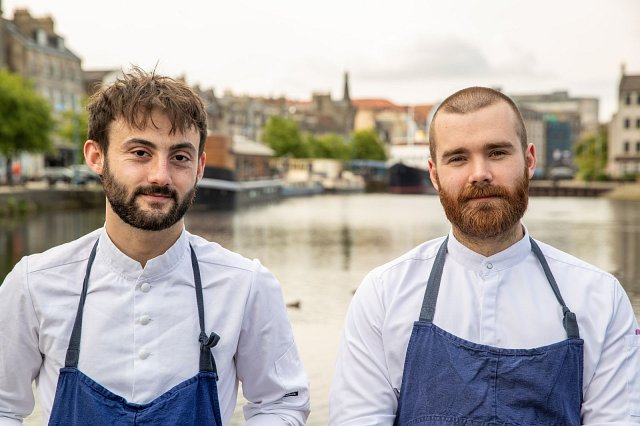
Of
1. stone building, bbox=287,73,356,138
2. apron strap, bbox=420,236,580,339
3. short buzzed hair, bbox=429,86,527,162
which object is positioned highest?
stone building, bbox=287,73,356,138

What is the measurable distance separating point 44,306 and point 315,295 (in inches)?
549

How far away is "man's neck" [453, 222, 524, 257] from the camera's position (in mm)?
3035

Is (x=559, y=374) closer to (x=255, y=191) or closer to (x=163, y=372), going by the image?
(x=163, y=372)

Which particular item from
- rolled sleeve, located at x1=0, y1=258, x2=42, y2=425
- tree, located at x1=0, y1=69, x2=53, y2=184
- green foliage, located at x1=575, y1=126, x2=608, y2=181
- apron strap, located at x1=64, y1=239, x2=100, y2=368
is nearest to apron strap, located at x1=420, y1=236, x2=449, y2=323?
apron strap, located at x1=64, y1=239, x2=100, y2=368

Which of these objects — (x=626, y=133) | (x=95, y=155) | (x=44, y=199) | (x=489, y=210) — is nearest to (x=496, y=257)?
(x=489, y=210)

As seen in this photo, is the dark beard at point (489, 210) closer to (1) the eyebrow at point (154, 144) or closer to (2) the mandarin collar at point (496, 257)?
(2) the mandarin collar at point (496, 257)

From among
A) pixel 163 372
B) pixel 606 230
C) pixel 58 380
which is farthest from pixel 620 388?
pixel 606 230

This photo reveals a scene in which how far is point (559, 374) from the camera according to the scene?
288 cm

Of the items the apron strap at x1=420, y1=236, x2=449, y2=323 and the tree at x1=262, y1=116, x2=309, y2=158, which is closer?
the apron strap at x1=420, y1=236, x2=449, y2=323

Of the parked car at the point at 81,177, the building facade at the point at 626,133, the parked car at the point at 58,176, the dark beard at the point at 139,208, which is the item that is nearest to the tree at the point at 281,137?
the building facade at the point at 626,133

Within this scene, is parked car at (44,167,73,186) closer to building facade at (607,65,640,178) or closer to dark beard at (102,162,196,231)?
dark beard at (102,162,196,231)

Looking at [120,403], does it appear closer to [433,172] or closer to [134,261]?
[134,261]

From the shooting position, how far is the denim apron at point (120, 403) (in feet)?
9.16

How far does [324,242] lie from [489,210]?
27559 millimetres
